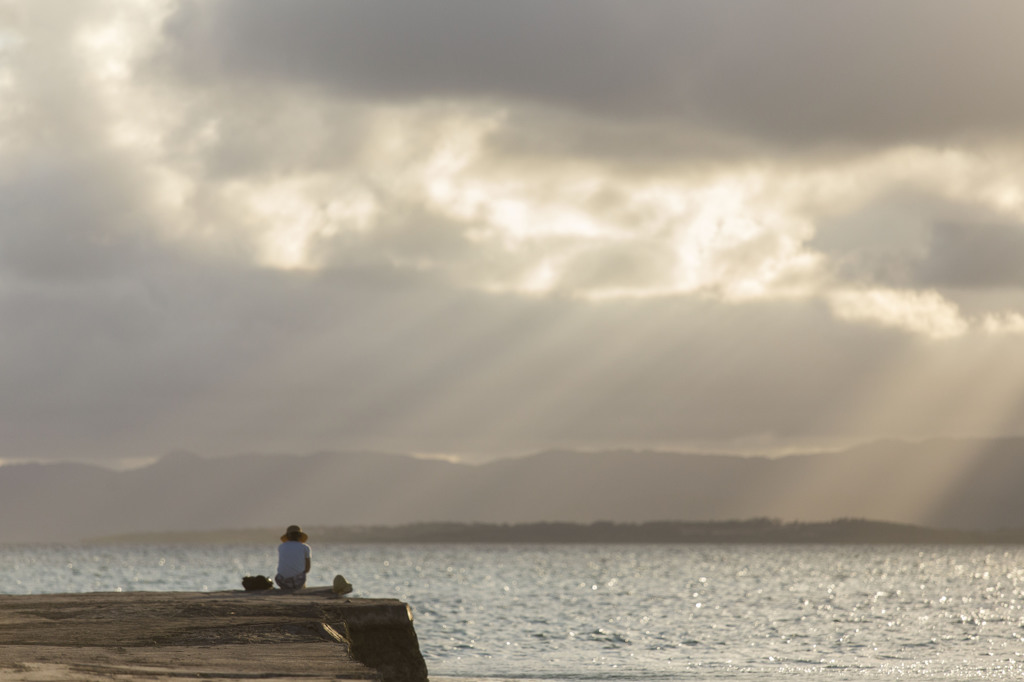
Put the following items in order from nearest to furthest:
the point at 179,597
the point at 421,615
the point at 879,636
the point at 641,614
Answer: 1. the point at 179,597
2. the point at 879,636
3. the point at 421,615
4. the point at 641,614

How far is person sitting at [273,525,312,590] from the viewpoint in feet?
78.5

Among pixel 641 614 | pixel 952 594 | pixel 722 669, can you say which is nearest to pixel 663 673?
pixel 722 669

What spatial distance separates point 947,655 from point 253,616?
2574 centimetres

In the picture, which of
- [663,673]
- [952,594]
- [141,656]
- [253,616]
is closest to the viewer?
[141,656]

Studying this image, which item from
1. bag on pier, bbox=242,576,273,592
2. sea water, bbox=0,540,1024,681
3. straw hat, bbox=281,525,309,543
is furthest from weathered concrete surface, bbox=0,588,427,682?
sea water, bbox=0,540,1024,681

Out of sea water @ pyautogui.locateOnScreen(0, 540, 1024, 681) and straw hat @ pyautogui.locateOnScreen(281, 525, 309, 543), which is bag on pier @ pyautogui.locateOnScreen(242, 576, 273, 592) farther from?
sea water @ pyautogui.locateOnScreen(0, 540, 1024, 681)

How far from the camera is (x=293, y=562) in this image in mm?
23953

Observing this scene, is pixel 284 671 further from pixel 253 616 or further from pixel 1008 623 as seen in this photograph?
pixel 1008 623

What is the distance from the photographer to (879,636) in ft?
144

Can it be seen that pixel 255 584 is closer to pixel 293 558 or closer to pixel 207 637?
pixel 293 558

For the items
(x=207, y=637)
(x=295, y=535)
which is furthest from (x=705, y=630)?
(x=207, y=637)

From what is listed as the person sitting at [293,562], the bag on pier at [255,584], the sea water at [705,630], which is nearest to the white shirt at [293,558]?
the person sitting at [293,562]

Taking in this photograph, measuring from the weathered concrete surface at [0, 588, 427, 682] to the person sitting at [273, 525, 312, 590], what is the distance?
52 cm

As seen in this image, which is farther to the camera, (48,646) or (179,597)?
(179,597)
